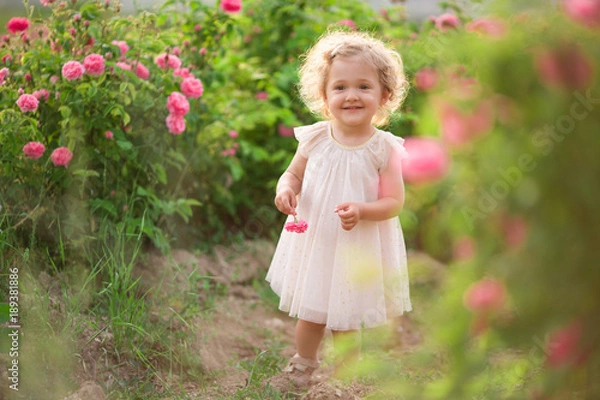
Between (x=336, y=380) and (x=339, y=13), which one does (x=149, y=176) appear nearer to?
(x=336, y=380)

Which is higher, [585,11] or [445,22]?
[585,11]

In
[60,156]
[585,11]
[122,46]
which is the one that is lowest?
[60,156]

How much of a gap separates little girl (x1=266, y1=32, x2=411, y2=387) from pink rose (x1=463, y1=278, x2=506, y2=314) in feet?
3.57

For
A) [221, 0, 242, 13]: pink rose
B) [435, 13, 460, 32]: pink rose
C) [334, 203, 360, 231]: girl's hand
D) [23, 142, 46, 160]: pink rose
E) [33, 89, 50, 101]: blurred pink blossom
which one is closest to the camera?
[334, 203, 360, 231]: girl's hand

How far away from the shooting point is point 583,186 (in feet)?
4.36

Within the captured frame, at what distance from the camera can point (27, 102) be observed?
2879 millimetres

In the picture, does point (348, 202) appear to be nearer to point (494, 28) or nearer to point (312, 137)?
point (312, 137)

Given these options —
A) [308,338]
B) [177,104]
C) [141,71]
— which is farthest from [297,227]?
[141,71]

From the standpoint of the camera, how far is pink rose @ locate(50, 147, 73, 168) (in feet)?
9.94

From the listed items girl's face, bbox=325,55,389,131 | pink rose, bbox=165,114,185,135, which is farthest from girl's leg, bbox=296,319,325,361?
pink rose, bbox=165,114,185,135

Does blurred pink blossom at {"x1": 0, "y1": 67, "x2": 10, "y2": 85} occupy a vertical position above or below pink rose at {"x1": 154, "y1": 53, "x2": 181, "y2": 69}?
below

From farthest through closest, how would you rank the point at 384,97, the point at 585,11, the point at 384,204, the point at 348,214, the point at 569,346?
the point at 384,97, the point at 384,204, the point at 348,214, the point at 569,346, the point at 585,11

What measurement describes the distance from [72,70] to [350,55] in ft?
4.11

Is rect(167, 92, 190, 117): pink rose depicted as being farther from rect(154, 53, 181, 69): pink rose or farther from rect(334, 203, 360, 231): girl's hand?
rect(334, 203, 360, 231): girl's hand
